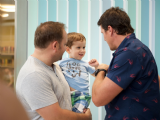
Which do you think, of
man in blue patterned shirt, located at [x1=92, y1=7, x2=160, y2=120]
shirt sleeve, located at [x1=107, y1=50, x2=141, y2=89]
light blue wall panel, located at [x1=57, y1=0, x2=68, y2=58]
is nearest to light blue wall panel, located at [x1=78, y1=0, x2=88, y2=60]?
light blue wall panel, located at [x1=57, y1=0, x2=68, y2=58]

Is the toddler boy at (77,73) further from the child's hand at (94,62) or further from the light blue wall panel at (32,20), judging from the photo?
the light blue wall panel at (32,20)

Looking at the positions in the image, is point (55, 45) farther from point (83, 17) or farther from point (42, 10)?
point (42, 10)

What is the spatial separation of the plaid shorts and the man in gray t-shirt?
0.09m

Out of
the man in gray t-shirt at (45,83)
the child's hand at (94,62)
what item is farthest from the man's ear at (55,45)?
the child's hand at (94,62)

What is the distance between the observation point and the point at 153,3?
7.59 ft

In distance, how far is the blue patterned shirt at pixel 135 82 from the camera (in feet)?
3.81

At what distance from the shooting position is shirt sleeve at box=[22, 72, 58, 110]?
1.13m

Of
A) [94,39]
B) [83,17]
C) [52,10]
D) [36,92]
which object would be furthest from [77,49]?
[52,10]

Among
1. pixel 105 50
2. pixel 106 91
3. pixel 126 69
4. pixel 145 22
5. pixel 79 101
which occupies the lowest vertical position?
pixel 79 101

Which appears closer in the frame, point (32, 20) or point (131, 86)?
point (131, 86)

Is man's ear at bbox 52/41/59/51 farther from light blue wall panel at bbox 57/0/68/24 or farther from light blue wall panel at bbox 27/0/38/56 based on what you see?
light blue wall panel at bbox 27/0/38/56

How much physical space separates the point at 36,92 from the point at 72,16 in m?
1.82

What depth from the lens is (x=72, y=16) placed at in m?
2.66

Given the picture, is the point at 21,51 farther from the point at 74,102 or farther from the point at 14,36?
the point at 74,102
